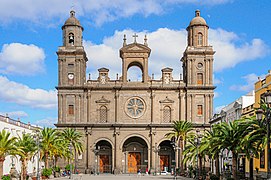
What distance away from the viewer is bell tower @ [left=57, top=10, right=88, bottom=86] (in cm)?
7669

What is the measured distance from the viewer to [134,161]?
259 ft

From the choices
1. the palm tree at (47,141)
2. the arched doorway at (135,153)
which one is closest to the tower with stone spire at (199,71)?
the arched doorway at (135,153)

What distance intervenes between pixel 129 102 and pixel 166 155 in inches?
438

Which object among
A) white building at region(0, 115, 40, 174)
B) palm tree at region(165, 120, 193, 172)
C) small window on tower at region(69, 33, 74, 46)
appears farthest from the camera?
small window on tower at region(69, 33, 74, 46)

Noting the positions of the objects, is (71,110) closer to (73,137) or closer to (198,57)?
(73,137)

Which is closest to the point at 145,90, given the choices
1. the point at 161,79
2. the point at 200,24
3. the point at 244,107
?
the point at 161,79

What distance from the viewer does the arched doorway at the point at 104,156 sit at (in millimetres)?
78169

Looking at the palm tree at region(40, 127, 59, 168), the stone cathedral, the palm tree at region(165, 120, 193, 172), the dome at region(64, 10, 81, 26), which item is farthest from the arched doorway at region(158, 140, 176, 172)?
the dome at region(64, 10, 81, 26)

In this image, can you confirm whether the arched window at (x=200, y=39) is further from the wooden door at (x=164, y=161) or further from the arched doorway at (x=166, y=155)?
the wooden door at (x=164, y=161)

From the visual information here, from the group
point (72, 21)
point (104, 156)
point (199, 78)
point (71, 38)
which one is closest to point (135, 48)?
point (71, 38)

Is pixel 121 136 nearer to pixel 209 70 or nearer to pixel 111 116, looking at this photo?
pixel 111 116

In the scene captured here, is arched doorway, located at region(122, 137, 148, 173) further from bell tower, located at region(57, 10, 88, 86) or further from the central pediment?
the central pediment

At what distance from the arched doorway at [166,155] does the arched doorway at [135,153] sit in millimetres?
2576

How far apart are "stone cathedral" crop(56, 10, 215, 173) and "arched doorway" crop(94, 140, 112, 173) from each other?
0.56ft
